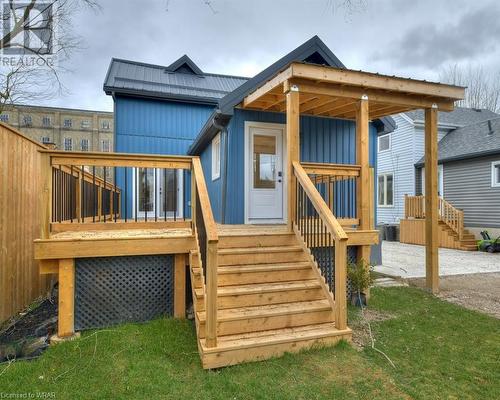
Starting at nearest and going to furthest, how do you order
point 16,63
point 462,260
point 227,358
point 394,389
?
point 394,389 < point 227,358 < point 462,260 < point 16,63

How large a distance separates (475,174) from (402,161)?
347cm

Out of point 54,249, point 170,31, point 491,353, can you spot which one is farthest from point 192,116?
point 491,353

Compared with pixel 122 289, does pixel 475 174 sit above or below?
above

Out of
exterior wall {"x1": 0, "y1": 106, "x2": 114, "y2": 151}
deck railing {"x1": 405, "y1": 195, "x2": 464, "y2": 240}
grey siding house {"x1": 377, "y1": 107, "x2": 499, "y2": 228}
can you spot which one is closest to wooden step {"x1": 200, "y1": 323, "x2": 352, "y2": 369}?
deck railing {"x1": 405, "y1": 195, "x2": 464, "y2": 240}

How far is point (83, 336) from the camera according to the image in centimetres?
353

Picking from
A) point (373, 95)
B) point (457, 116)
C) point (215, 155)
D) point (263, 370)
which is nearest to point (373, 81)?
point (373, 95)

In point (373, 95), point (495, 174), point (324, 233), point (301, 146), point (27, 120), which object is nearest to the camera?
point (324, 233)

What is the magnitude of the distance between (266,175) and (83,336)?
13.3 feet

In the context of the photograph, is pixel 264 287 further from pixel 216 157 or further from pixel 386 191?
pixel 386 191

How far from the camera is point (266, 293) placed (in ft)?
11.7

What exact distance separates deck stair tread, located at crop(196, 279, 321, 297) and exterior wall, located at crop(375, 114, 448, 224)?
1222 centimetres

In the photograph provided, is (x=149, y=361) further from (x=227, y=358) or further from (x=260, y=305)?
(x=260, y=305)
